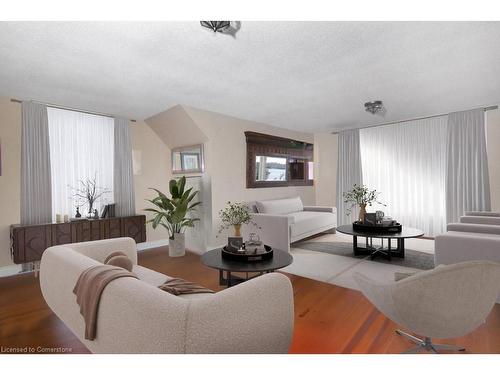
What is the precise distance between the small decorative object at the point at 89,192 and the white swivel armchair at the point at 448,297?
4.62 m

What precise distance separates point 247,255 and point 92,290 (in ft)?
5.04

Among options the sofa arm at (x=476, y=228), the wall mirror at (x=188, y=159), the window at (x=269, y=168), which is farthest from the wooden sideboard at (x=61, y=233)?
the sofa arm at (x=476, y=228)

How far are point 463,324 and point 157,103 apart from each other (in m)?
4.43

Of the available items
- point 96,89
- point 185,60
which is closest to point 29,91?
point 96,89

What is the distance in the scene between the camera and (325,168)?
7.59 m

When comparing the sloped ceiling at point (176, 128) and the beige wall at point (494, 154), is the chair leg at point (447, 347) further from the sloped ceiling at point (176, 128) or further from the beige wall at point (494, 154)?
the beige wall at point (494, 154)

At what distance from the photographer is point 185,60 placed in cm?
294

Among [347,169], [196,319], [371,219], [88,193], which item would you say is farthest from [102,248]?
[347,169]

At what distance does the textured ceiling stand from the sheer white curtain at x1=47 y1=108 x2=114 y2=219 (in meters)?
0.36

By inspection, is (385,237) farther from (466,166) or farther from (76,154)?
(76,154)

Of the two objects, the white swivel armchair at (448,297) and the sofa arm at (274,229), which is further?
the sofa arm at (274,229)

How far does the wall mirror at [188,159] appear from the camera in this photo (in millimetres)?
5148
